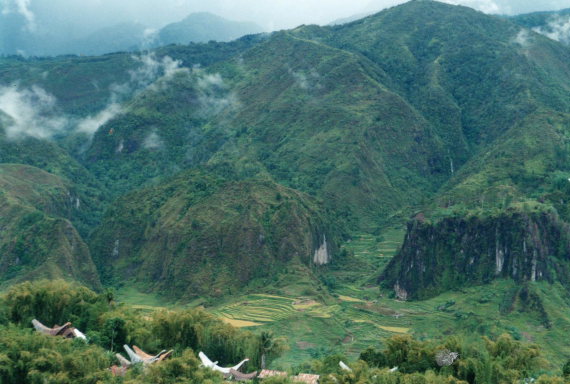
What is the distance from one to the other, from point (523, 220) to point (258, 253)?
37.6m

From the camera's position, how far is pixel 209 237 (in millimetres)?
115188

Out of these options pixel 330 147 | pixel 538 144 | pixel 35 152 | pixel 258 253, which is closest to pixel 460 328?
pixel 258 253

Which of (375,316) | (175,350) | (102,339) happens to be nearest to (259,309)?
(375,316)

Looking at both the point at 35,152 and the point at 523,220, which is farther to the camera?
the point at 35,152

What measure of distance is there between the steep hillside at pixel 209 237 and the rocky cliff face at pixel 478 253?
1729 centimetres

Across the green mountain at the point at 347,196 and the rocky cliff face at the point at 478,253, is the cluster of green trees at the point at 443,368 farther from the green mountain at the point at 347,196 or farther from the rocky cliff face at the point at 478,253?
the rocky cliff face at the point at 478,253

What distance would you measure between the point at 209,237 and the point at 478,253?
129ft

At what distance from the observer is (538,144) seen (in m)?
123

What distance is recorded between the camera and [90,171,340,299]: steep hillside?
11038cm

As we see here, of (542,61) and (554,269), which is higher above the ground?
(542,61)

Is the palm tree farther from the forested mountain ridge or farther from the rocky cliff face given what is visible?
the forested mountain ridge

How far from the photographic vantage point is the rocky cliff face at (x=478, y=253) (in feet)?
306

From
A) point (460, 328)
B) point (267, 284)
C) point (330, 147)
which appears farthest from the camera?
point (330, 147)

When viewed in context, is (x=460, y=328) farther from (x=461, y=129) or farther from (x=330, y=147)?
(x=461, y=129)
